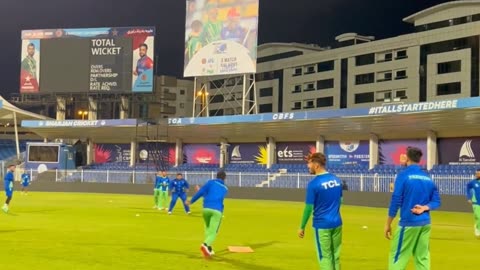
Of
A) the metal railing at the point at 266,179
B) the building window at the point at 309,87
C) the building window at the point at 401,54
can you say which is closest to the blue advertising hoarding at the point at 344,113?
the metal railing at the point at 266,179

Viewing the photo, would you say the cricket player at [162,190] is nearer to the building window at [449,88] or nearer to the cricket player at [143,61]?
the cricket player at [143,61]

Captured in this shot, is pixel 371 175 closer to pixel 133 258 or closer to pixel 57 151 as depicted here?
pixel 133 258

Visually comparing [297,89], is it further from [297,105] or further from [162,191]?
[162,191]

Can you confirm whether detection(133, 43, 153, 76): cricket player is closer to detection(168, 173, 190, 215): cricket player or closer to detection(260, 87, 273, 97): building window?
detection(168, 173, 190, 215): cricket player

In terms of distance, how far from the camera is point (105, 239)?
1570cm

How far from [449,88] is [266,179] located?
4261 cm

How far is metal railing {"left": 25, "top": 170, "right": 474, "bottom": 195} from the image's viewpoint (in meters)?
35.5

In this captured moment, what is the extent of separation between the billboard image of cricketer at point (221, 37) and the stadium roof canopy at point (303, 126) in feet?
14.7

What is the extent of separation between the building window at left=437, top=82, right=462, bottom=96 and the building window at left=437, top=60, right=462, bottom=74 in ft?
5.61

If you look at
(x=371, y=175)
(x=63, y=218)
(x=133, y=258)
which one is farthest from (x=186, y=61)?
(x=133, y=258)

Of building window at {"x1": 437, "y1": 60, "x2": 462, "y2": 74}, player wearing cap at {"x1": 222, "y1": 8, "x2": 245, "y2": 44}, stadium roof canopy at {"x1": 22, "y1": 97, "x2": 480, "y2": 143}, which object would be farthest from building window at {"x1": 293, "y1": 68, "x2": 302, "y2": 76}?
player wearing cap at {"x1": 222, "y1": 8, "x2": 245, "y2": 44}

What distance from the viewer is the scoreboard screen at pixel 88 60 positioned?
54688 millimetres

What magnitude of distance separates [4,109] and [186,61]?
21085 mm

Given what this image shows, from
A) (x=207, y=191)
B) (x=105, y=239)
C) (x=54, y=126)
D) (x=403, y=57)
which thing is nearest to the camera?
(x=207, y=191)
